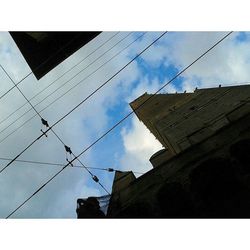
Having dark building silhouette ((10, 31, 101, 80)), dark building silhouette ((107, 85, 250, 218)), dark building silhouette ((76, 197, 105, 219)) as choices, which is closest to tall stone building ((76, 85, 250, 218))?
dark building silhouette ((107, 85, 250, 218))

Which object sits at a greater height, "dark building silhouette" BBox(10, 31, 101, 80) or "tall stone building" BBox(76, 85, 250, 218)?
"dark building silhouette" BBox(10, 31, 101, 80)

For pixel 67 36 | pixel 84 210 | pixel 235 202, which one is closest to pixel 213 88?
pixel 67 36

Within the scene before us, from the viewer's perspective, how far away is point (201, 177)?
11.6m

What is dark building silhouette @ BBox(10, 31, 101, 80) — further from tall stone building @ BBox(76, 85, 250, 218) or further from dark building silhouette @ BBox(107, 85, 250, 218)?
dark building silhouette @ BBox(107, 85, 250, 218)

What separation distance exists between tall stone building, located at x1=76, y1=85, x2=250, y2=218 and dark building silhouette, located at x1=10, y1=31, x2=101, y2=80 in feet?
21.7

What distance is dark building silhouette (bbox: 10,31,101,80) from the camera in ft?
61.4

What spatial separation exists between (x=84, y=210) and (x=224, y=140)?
239 inches

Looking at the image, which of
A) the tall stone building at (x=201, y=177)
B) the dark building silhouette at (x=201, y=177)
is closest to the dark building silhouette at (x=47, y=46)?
the tall stone building at (x=201, y=177)

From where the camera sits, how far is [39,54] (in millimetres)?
19531

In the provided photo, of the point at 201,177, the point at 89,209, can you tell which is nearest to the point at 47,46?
the point at 89,209

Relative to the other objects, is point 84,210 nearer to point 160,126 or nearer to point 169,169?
point 169,169

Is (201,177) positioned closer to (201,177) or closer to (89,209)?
(201,177)

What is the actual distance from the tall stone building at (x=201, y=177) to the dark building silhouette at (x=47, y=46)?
6613 millimetres

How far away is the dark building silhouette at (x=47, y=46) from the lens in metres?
18.7
